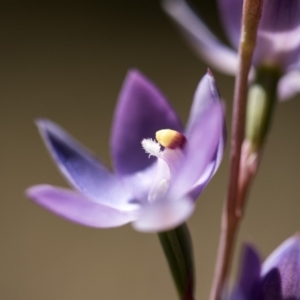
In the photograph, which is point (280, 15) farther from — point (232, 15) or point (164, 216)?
point (164, 216)

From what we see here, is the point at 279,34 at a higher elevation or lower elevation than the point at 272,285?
higher

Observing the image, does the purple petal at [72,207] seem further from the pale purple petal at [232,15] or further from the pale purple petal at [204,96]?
the pale purple petal at [232,15]

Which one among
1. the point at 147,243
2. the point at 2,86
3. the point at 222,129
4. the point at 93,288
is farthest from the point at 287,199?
the point at 222,129

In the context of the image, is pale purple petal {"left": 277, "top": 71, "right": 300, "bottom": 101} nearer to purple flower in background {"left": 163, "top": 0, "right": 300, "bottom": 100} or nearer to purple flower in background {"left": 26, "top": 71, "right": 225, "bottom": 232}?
purple flower in background {"left": 163, "top": 0, "right": 300, "bottom": 100}

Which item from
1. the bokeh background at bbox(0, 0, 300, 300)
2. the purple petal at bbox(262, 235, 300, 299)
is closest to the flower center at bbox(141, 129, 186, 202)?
the purple petal at bbox(262, 235, 300, 299)

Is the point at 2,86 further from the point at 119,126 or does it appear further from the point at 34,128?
the point at 119,126

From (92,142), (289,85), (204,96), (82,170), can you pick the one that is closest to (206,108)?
(204,96)
